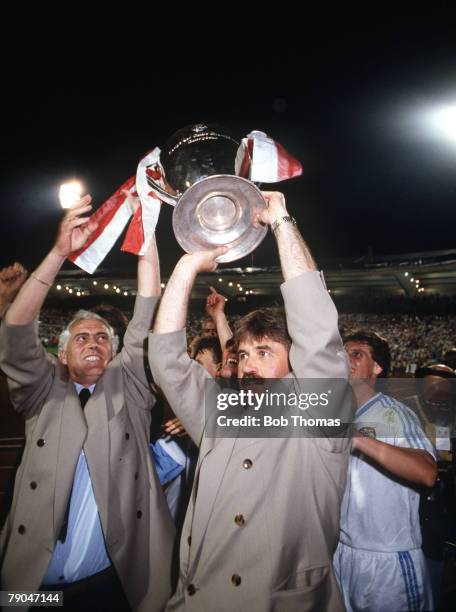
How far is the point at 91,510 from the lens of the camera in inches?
84.3

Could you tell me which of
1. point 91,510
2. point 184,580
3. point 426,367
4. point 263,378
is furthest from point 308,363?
point 426,367

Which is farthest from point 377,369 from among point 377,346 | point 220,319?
Answer: point 220,319

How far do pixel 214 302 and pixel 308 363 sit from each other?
2167mm

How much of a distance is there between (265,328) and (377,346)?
4.95ft

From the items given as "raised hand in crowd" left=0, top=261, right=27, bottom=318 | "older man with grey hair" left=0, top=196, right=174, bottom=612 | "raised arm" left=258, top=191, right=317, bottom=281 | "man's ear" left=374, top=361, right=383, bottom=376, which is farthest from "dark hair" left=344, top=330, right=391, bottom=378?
"raised hand in crowd" left=0, top=261, right=27, bottom=318

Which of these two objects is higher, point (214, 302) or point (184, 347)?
point (214, 302)

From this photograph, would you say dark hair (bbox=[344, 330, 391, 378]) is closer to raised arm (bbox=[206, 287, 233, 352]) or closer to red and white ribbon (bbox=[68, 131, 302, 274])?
raised arm (bbox=[206, 287, 233, 352])

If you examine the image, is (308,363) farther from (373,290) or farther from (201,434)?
(373,290)

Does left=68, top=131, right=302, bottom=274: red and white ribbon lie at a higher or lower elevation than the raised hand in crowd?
higher

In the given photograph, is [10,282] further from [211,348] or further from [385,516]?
[385,516]

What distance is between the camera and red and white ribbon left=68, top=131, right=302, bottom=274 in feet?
7.00

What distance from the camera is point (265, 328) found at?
1.96 m

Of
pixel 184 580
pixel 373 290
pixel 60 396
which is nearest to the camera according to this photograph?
pixel 184 580

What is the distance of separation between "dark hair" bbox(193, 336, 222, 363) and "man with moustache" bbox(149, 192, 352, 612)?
5.84ft
